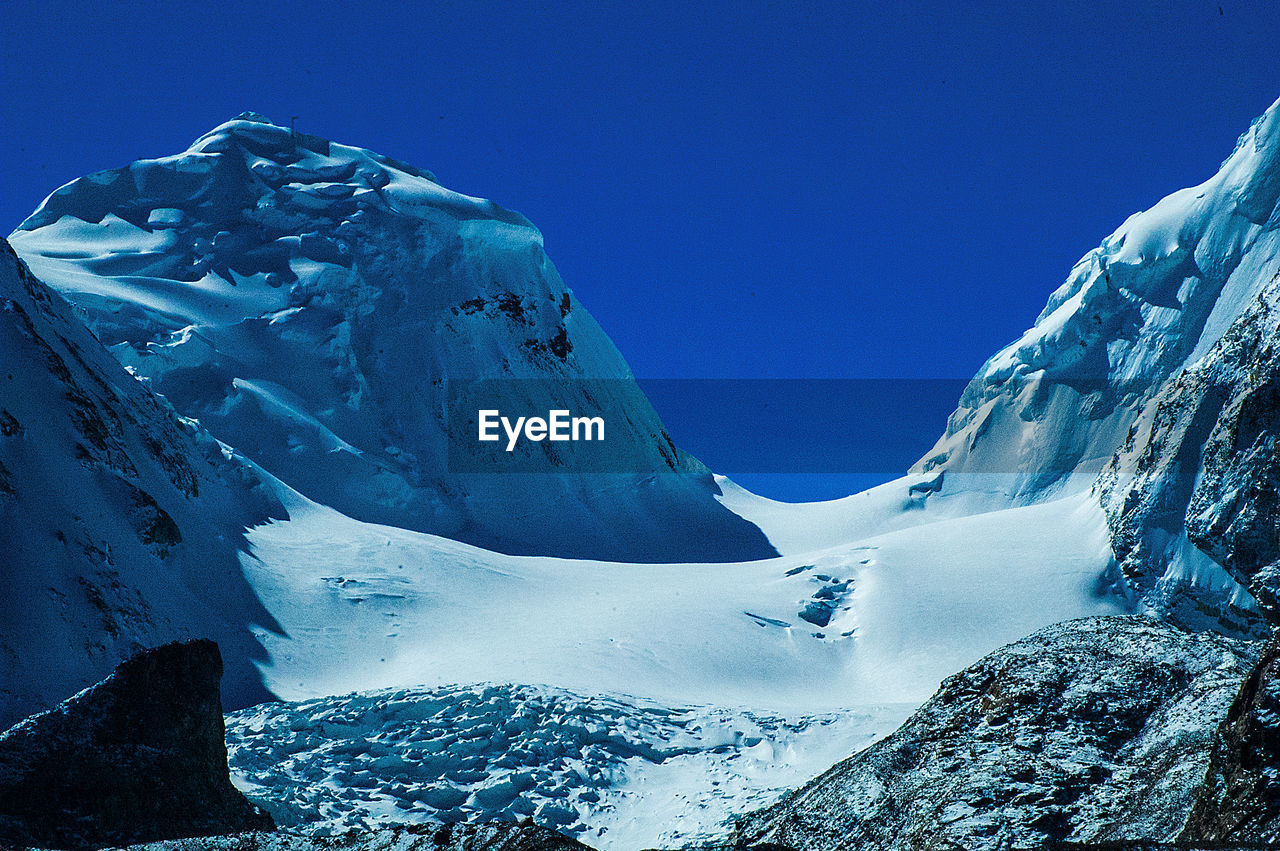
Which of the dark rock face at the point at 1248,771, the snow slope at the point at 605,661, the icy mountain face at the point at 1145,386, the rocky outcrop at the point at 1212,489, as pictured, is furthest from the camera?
the icy mountain face at the point at 1145,386

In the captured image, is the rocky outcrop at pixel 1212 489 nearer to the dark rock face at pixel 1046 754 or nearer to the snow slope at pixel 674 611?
the snow slope at pixel 674 611

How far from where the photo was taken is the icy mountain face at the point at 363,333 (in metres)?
40.3

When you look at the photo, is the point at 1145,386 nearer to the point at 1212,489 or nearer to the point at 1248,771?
the point at 1212,489

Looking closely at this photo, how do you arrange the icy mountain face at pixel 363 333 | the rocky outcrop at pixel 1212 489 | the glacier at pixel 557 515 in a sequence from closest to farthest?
1. the rocky outcrop at pixel 1212 489
2. the glacier at pixel 557 515
3. the icy mountain face at pixel 363 333

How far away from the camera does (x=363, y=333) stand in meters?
45.8

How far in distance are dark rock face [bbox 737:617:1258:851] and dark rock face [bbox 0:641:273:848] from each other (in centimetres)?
341

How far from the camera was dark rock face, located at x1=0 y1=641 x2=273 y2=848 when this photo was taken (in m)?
6.46

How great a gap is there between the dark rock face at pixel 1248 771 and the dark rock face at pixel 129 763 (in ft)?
15.7

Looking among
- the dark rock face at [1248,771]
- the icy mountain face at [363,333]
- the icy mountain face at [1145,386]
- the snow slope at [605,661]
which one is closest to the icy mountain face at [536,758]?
the snow slope at [605,661]

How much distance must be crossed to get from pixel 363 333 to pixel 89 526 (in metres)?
24.3

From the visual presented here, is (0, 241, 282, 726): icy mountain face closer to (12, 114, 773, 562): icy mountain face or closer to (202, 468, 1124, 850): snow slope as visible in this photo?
(202, 468, 1124, 850): snow slope

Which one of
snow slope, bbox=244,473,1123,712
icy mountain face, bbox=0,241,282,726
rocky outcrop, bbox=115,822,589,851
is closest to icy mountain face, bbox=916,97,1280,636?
snow slope, bbox=244,473,1123,712

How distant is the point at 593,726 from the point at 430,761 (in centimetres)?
290

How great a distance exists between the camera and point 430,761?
18703mm
